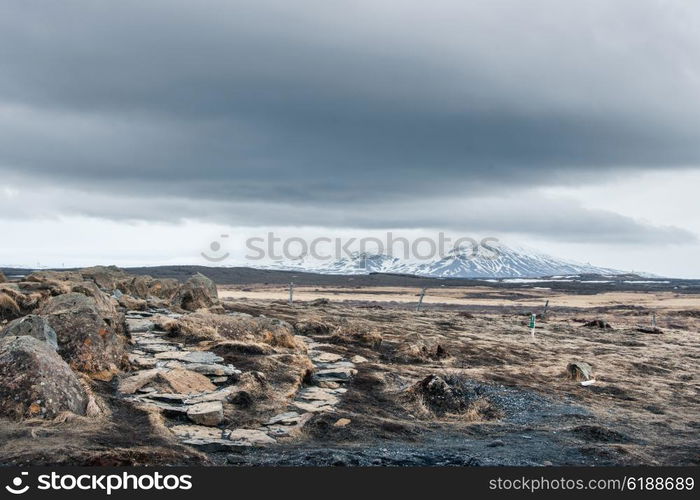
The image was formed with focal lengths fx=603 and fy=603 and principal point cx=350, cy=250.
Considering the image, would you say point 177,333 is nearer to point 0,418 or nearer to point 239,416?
point 239,416

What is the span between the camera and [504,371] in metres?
21.7

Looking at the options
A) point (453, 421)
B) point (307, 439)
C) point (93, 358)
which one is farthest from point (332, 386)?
point (93, 358)

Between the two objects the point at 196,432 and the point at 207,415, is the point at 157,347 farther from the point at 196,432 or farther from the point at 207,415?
the point at 196,432

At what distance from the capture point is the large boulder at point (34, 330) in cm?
1408

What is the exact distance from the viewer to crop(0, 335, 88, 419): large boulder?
11.0m

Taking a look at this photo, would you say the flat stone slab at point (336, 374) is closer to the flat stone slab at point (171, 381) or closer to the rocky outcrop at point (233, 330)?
the rocky outcrop at point (233, 330)

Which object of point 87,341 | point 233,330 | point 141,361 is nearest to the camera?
→ point 87,341

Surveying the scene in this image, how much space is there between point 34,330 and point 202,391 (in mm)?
4163

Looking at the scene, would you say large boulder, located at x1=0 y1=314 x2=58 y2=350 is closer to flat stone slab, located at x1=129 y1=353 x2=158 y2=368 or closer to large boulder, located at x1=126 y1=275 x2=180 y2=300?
flat stone slab, located at x1=129 y1=353 x2=158 y2=368

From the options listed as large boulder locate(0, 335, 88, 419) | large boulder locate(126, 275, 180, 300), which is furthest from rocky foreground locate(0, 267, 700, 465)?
large boulder locate(126, 275, 180, 300)

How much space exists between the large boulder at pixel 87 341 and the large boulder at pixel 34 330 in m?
0.38

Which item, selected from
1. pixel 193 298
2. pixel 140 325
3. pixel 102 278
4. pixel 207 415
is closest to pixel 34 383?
pixel 207 415

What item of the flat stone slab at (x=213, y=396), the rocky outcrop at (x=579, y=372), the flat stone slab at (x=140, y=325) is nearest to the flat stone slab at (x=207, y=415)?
the flat stone slab at (x=213, y=396)

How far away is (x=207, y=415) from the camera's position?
12461 millimetres
